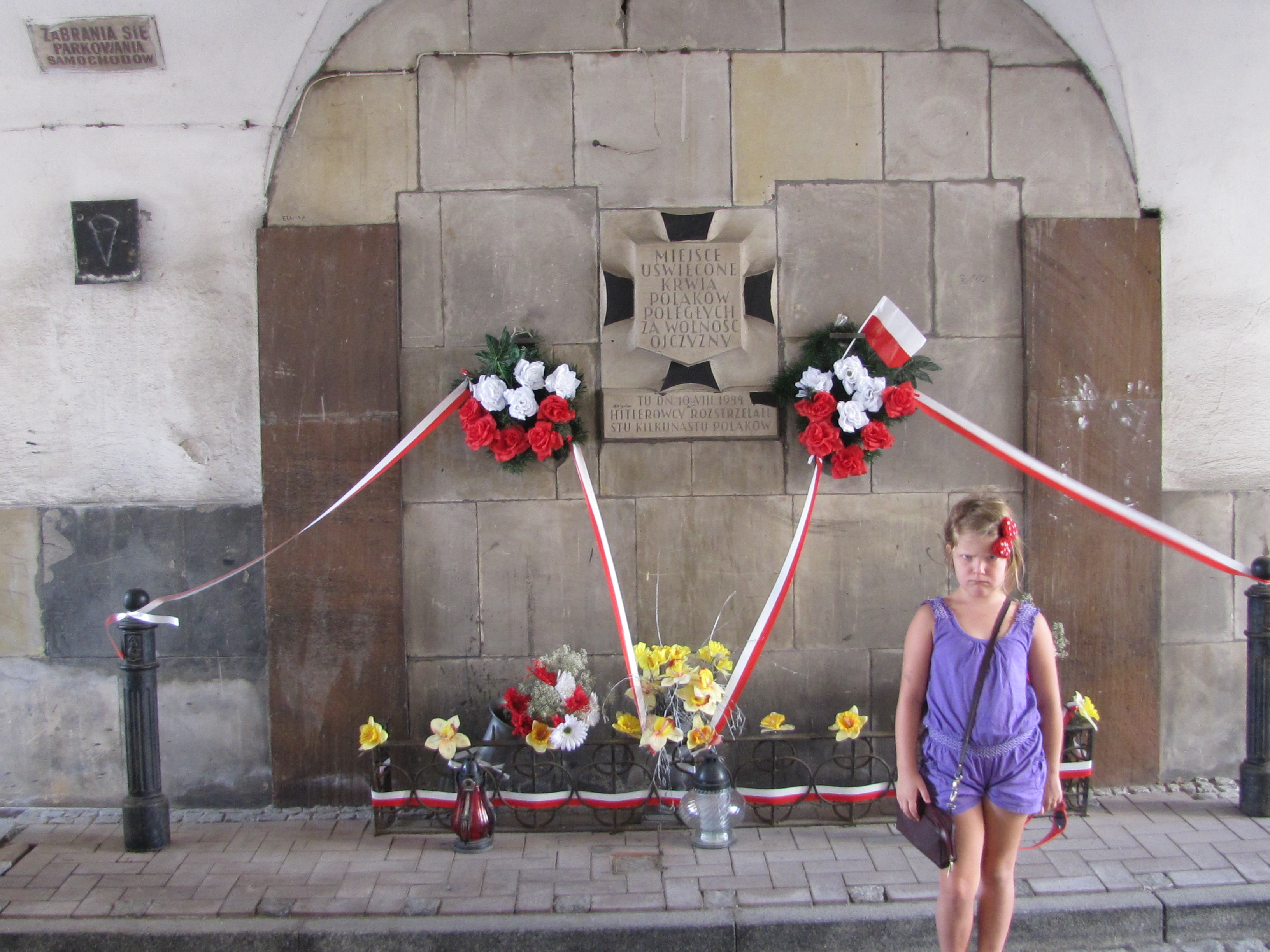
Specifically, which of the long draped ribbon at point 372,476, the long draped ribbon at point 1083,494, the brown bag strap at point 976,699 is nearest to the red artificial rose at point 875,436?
the long draped ribbon at point 1083,494

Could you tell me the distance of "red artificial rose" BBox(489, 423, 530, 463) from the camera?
4.45m

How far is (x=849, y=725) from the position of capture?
173 inches

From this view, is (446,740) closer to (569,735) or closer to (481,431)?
(569,735)

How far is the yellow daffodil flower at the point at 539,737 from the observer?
4223 millimetres

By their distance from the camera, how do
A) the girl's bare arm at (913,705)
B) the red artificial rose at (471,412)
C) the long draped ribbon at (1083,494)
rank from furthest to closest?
the red artificial rose at (471,412) → the long draped ribbon at (1083,494) → the girl's bare arm at (913,705)

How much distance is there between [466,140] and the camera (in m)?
4.75

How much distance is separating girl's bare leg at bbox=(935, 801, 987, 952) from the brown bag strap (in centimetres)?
10

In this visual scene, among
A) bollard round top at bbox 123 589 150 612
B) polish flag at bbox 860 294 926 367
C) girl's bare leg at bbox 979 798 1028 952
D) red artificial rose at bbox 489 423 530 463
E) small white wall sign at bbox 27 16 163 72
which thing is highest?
small white wall sign at bbox 27 16 163 72

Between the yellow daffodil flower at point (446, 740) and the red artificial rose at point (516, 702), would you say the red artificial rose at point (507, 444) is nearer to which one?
the red artificial rose at point (516, 702)

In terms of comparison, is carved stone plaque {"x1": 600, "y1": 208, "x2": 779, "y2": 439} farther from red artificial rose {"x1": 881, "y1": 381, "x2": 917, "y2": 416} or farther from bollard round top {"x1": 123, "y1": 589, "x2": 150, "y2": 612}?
bollard round top {"x1": 123, "y1": 589, "x2": 150, "y2": 612}

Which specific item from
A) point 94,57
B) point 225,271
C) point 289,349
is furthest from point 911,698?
point 94,57

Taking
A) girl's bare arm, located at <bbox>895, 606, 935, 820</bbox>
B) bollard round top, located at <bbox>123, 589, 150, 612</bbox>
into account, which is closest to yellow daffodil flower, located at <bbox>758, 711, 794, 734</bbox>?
girl's bare arm, located at <bbox>895, 606, 935, 820</bbox>

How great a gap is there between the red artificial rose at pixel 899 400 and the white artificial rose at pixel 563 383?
1.55 m

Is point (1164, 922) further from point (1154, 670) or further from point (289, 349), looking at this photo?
point (289, 349)
